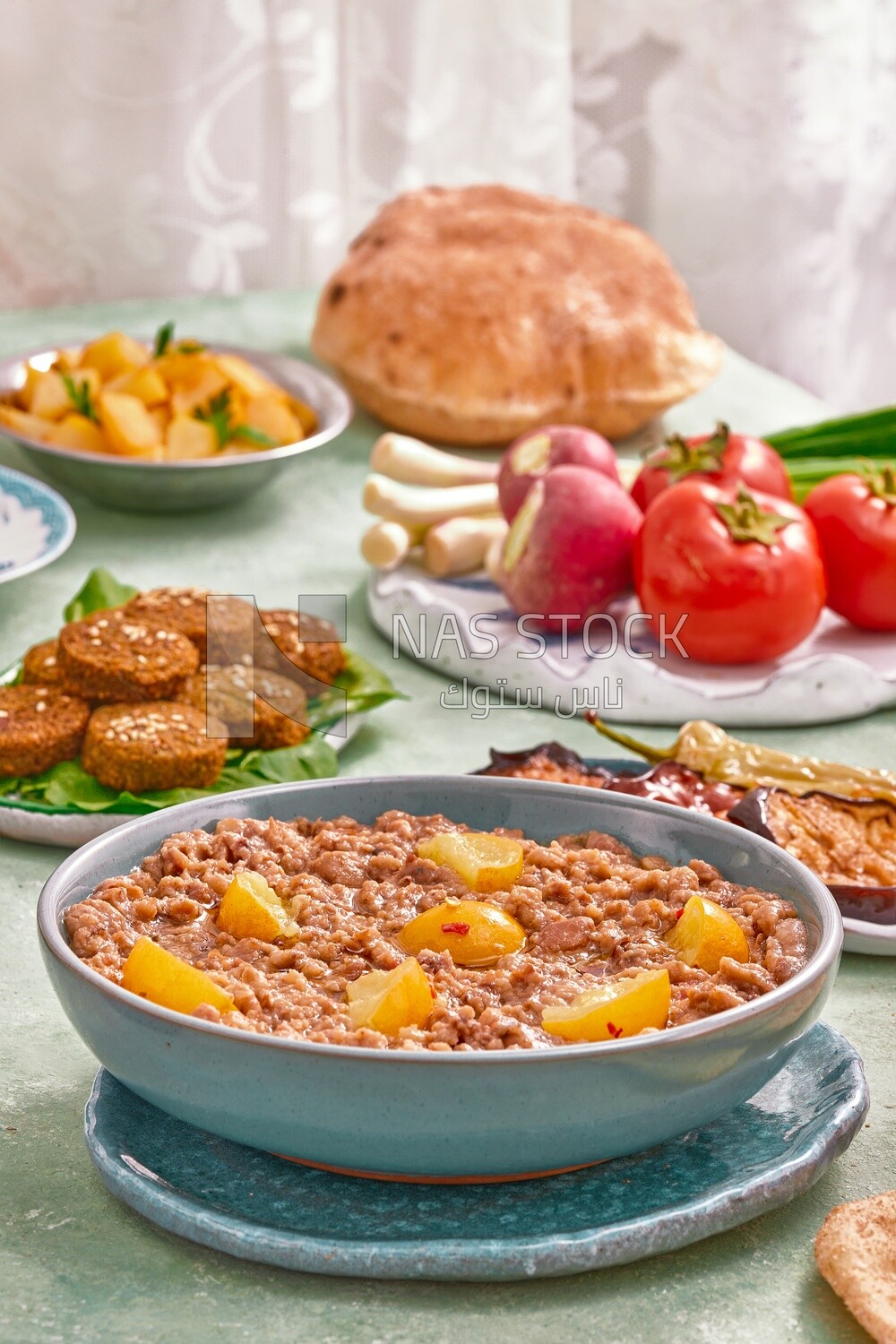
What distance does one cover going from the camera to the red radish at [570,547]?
1.70 metres

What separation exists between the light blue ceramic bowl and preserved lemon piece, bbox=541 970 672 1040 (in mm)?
31

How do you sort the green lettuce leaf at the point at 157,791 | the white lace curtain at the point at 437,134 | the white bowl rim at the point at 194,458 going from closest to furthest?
1. the green lettuce leaf at the point at 157,791
2. the white bowl rim at the point at 194,458
3. the white lace curtain at the point at 437,134

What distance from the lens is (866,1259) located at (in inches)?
31.5

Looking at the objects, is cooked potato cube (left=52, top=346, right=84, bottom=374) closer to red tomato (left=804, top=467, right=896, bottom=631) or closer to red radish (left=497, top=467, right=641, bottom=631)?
red radish (left=497, top=467, right=641, bottom=631)

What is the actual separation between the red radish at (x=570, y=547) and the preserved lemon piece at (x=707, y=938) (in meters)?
0.83

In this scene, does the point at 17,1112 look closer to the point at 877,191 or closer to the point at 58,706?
the point at 58,706

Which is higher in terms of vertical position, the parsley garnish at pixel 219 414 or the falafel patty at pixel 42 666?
the falafel patty at pixel 42 666

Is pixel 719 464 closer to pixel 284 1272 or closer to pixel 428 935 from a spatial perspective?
pixel 428 935

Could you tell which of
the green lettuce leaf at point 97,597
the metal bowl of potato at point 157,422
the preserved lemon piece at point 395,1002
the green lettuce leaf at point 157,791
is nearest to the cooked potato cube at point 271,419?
the metal bowl of potato at point 157,422

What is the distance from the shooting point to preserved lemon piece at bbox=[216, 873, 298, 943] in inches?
36.4

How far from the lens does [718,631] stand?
1637 millimetres

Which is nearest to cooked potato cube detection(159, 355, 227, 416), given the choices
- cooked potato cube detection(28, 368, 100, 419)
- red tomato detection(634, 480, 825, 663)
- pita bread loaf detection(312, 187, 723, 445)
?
cooked potato cube detection(28, 368, 100, 419)

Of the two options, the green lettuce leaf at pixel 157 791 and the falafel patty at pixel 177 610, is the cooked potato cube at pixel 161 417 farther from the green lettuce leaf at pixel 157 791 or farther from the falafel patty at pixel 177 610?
the green lettuce leaf at pixel 157 791

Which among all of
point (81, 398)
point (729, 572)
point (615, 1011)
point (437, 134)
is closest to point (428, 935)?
point (615, 1011)
